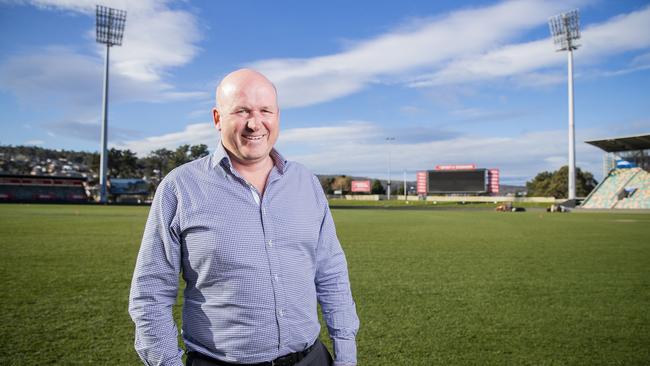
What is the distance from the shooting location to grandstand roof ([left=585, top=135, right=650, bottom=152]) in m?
56.9

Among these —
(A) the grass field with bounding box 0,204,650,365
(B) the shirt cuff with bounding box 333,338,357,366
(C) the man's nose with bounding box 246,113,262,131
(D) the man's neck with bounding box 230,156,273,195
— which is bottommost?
(A) the grass field with bounding box 0,204,650,365

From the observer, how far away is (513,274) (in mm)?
9164

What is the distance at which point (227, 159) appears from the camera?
1975 mm

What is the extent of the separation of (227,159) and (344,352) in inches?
40.7

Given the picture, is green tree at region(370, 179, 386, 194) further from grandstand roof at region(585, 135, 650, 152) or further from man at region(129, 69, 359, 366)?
man at region(129, 69, 359, 366)

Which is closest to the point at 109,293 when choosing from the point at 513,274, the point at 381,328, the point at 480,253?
the point at 381,328

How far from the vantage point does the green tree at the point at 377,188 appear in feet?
414

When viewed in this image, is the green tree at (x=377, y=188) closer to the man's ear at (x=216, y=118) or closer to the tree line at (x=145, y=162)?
the tree line at (x=145, y=162)

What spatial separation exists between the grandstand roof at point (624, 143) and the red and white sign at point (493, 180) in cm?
1862

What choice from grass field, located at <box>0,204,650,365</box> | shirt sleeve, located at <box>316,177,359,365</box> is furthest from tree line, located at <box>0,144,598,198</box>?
shirt sleeve, located at <box>316,177,359,365</box>

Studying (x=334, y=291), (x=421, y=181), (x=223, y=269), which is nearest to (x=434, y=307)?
(x=334, y=291)

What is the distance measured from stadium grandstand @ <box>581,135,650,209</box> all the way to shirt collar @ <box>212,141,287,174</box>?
59.8 meters

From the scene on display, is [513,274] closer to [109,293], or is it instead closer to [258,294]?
[109,293]

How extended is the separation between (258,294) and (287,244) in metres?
0.24
